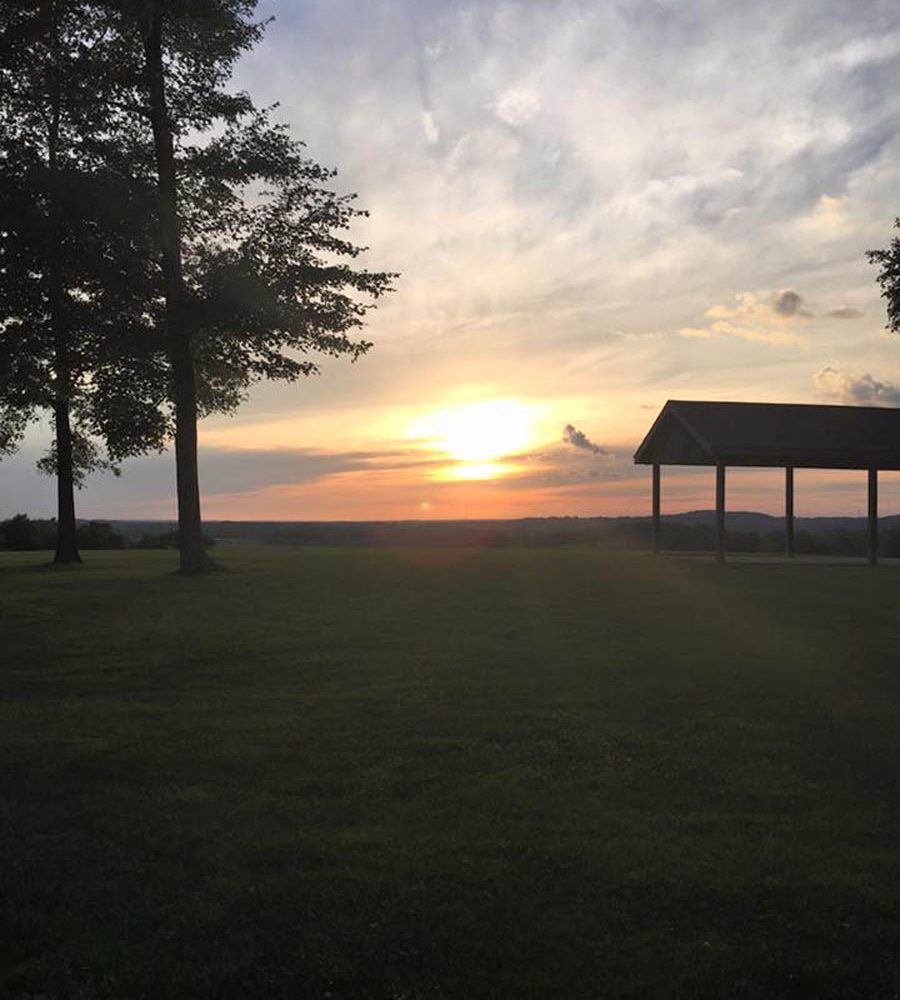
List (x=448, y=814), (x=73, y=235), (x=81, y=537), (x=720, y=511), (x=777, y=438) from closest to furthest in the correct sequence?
(x=448, y=814) → (x=73, y=235) → (x=720, y=511) → (x=777, y=438) → (x=81, y=537)

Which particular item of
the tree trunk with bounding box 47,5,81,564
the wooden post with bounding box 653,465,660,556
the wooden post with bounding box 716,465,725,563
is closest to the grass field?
the tree trunk with bounding box 47,5,81,564

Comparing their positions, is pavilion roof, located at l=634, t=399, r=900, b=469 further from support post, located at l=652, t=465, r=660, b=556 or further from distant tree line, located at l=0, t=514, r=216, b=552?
distant tree line, located at l=0, t=514, r=216, b=552

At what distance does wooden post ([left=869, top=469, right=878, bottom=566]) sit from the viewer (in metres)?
33.3

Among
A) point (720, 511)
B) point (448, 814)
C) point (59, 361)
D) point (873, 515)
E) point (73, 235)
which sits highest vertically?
point (73, 235)

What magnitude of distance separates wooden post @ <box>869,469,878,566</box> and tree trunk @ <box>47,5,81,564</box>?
26.4 m

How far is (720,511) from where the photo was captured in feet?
106

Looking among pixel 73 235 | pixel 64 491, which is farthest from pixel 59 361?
pixel 64 491

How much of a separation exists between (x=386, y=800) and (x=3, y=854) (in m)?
3.03

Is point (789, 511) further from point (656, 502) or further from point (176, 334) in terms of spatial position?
point (176, 334)

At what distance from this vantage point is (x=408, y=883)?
260 inches

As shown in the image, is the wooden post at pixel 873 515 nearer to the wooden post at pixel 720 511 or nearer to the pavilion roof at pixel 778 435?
the pavilion roof at pixel 778 435

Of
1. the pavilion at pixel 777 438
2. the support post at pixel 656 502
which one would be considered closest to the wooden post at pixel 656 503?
the support post at pixel 656 502

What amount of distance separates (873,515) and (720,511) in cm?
566

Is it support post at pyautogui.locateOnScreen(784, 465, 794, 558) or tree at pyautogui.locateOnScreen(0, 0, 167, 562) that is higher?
tree at pyautogui.locateOnScreen(0, 0, 167, 562)
